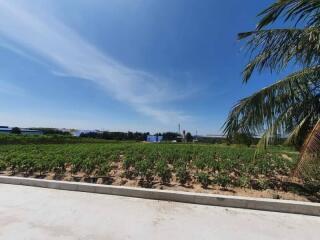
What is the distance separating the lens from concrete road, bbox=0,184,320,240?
3.25m

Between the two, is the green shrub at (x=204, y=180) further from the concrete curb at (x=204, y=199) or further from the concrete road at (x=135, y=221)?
the concrete road at (x=135, y=221)

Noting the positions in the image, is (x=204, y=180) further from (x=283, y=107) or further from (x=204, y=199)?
(x=283, y=107)

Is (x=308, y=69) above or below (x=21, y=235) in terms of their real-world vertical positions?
above

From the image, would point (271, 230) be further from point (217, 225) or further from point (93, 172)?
point (93, 172)

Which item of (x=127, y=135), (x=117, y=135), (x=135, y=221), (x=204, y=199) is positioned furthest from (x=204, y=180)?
(x=127, y=135)

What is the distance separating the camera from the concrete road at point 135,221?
3.25 meters

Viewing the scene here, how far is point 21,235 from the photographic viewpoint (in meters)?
3.18

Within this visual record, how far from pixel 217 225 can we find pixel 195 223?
325 millimetres

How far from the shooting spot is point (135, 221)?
144 inches

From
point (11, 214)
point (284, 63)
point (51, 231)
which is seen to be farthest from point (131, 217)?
point (284, 63)

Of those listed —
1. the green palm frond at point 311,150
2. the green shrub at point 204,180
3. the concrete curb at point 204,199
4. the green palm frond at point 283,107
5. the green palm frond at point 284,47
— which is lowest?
the concrete curb at point 204,199

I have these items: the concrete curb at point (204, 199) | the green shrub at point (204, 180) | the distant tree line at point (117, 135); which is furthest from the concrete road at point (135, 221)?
the distant tree line at point (117, 135)

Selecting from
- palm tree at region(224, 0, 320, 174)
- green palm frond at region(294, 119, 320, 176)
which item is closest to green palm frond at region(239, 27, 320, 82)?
palm tree at region(224, 0, 320, 174)

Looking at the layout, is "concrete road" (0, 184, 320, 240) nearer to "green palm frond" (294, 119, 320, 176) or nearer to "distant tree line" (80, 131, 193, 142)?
"green palm frond" (294, 119, 320, 176)
